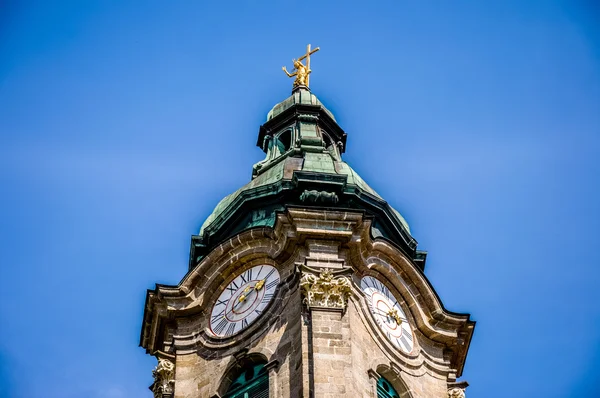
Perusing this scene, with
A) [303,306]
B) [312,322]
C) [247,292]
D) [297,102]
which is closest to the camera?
[312,322]

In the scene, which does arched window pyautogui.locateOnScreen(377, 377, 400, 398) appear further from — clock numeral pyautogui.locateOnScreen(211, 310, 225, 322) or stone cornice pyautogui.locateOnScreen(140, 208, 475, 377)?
clock numeral pyautogui.locateOnScreen(211, 310, 225, 322)

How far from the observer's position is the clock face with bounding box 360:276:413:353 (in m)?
35.9

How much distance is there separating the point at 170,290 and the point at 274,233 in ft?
9.12

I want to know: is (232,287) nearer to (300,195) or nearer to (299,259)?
(299,259)

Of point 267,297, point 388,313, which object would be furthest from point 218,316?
point 388,313

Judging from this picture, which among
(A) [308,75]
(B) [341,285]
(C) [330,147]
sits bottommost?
(B) [341,285]

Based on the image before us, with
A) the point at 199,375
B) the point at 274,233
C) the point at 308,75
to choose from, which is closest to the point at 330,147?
the point at 308,75

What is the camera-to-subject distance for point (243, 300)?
36.2m

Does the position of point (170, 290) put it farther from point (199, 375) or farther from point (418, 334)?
point (418, 334)

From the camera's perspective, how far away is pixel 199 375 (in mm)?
35281

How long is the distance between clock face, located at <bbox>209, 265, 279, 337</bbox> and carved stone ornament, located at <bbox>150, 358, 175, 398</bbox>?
1265mm

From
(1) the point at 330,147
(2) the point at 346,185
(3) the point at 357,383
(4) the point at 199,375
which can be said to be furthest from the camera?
Result: (1) the point at 330,147

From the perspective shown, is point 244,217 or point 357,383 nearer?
point 357,383

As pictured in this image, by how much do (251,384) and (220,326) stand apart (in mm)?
2259
